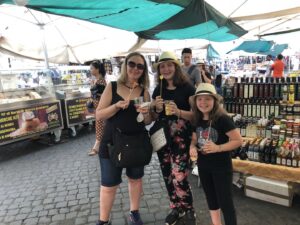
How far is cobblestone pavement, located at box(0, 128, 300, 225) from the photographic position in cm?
300

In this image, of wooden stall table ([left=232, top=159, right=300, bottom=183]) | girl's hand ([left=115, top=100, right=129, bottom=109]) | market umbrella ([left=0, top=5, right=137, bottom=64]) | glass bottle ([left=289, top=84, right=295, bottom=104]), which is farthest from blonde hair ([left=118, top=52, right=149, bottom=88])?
market umbrella ([left=0, top=5, right=137, bottom=64])

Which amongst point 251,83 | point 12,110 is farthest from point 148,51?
point 251,83

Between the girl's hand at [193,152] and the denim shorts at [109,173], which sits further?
the denim shorts at [109,173]

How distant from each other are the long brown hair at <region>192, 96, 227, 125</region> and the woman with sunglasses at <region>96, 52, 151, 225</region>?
0.42 m

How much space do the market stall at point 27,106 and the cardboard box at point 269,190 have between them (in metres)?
4.57

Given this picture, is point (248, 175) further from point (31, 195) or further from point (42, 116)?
point (42, 116)

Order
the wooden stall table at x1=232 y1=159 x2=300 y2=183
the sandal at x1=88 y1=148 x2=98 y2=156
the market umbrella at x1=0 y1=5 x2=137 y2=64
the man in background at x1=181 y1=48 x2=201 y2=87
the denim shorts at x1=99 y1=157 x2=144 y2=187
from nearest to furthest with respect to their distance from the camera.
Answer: the denim shorts at x1=99 y1=157 x2=144 y2=187 < the wooden stall table at x1=232 y1=159 x2=300 y2=183 < the sandal at x1=88 y1=148 x2=98 y2=156 < the man in background at x1=181 y1=48 x2=201 y2=87 < the market umbrella at x1=0 y1=5 x2=137 y2=64

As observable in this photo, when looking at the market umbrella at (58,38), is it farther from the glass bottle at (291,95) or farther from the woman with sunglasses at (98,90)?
the glass bottle at (291,95)

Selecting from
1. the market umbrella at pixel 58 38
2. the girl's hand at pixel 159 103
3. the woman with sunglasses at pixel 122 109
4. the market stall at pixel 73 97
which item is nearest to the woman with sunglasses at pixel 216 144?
the girl's hand at pixel 159 103

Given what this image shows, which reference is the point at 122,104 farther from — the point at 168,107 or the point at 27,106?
the point at 27,106

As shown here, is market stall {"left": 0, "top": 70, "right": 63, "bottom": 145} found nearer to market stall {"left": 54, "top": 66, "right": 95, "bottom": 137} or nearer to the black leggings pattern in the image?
market stall {"left": 54, "top": 66, "right": 95, "bottom": 137}

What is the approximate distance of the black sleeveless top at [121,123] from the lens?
2336 millimetres

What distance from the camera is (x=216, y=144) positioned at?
2.23 metres

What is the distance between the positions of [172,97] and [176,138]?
15.0 inches
